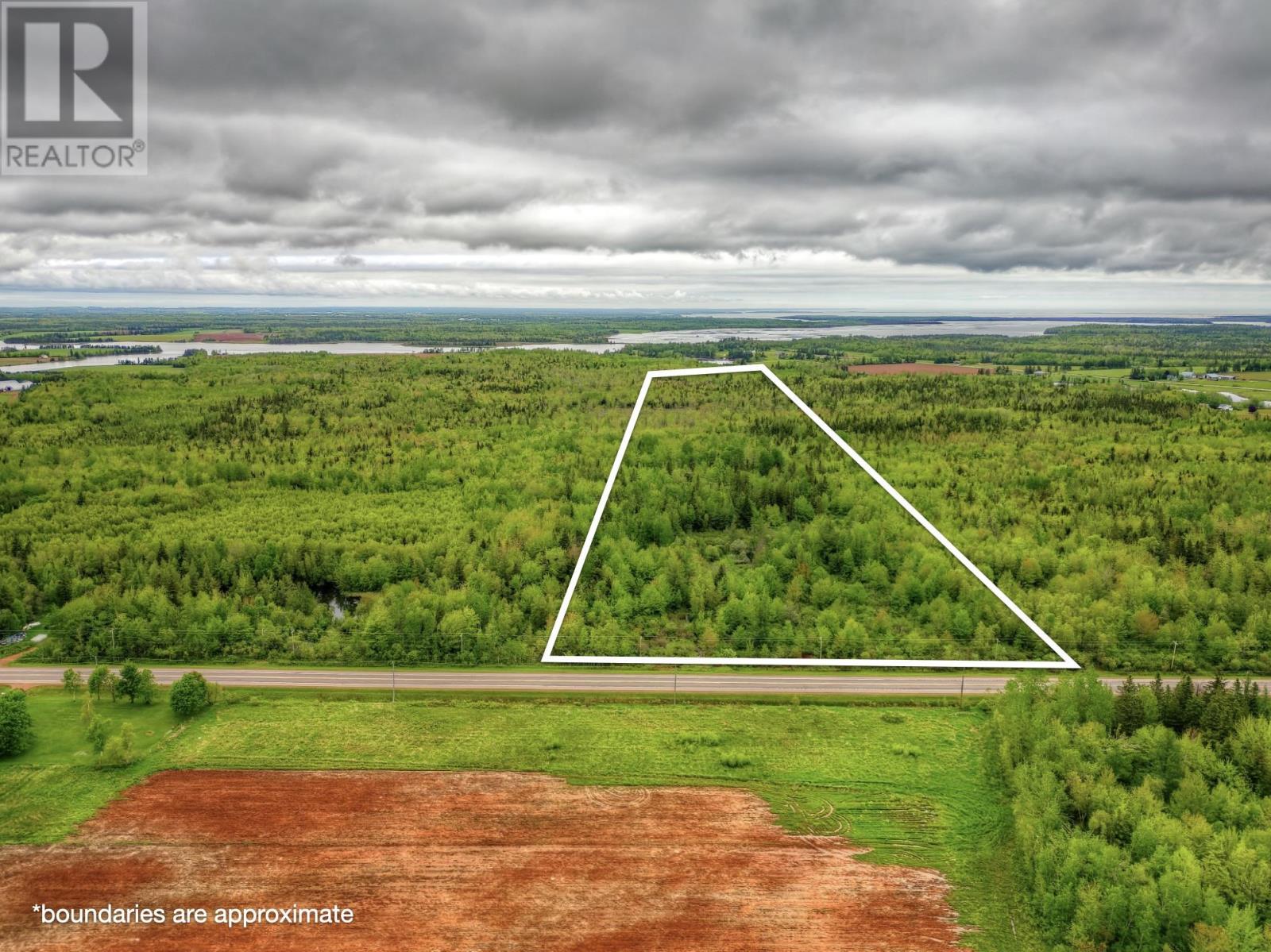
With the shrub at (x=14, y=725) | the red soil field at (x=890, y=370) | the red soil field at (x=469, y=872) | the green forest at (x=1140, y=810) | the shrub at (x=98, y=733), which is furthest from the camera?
the red soil field at (x=890, y=370)

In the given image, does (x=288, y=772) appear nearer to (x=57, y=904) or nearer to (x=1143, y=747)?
(x=57, y=904)

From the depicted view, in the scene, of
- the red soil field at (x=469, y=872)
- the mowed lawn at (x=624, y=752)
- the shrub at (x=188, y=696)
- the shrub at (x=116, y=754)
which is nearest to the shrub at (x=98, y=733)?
the shrub at (x=116, y=754)

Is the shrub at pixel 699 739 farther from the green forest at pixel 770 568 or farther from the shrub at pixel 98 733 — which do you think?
the shrub at pixel 98 733

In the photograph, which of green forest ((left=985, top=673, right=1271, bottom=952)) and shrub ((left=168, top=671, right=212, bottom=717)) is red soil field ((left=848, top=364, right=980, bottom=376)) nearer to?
green forest ((left=985, top=673, right=1271, bottom=952))

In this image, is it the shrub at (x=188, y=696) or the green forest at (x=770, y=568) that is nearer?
the shrub at (x=188, y=696)

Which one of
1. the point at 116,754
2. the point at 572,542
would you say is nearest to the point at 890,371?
the point at 572,542

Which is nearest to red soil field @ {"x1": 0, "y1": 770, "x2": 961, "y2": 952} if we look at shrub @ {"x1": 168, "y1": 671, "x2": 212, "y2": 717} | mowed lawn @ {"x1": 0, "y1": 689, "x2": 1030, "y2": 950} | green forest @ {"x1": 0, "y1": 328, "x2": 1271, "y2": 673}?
mowed lawn @ {"x1": 0, "y1": 689, "x2": 1030, "y2": 950}

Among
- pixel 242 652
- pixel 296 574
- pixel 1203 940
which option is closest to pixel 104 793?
pixel 242 652
